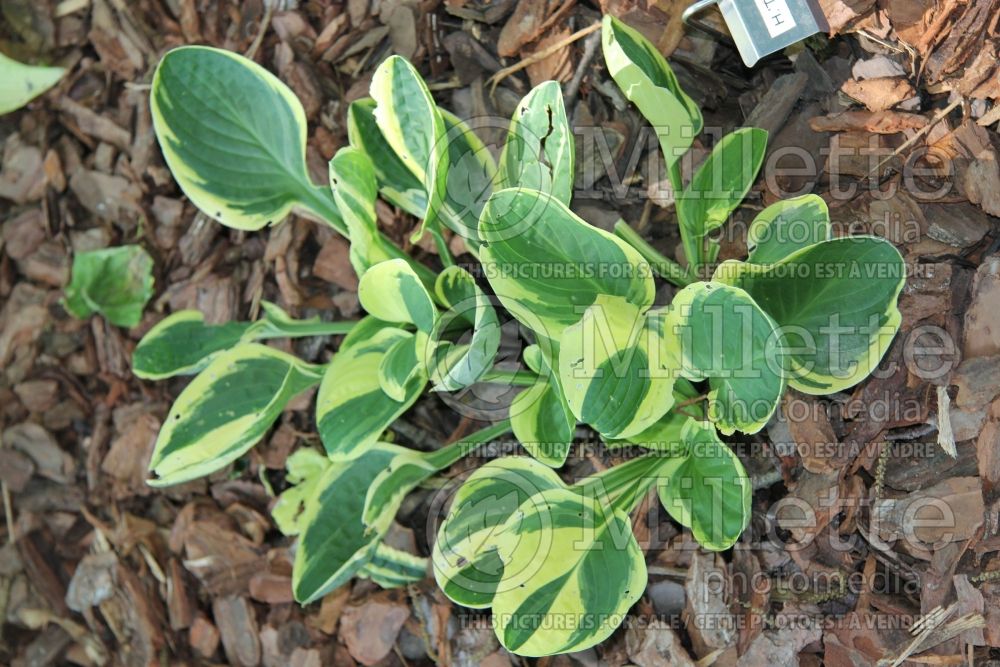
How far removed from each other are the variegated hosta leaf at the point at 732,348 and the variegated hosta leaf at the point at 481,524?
300mm

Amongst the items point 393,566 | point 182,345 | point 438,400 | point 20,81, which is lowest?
point 393,566

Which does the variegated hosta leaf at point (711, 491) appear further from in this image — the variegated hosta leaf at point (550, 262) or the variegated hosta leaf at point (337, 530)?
the variegated hosta leaf at point (337, 530)

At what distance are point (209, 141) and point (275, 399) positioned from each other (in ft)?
1.49

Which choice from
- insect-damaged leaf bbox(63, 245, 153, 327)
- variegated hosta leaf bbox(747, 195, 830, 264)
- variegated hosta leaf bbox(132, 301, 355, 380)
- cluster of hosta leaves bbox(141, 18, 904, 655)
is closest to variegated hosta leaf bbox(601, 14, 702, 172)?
cluster of hosta leaves bbox(141, 18, 904, 655)

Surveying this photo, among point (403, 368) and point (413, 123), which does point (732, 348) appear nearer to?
point (403, 368)

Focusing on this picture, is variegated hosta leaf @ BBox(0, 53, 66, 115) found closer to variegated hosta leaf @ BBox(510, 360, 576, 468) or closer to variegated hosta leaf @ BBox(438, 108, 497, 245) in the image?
variegated hosta leaf @ BBox(438, 108, 497, 245)

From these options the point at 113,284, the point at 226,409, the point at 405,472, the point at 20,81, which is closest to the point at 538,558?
the point at 405,472

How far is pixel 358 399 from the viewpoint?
1271 mm

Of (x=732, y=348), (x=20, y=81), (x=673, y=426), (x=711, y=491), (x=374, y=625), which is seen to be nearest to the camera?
(x=732, y=348)

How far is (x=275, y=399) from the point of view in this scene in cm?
132

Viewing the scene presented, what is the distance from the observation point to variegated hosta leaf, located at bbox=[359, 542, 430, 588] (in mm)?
1396

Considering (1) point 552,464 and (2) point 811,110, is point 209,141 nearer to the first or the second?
(1) point 552,464

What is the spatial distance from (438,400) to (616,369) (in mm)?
566

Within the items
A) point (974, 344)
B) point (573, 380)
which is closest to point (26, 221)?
point (573, 380)
